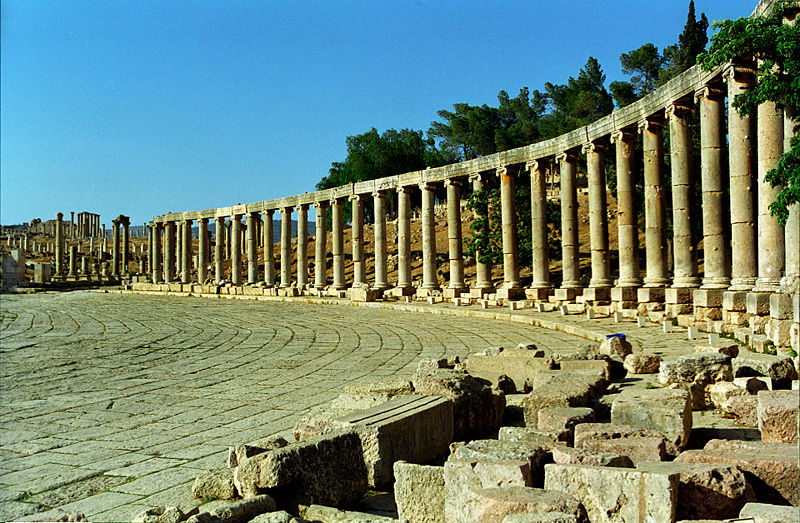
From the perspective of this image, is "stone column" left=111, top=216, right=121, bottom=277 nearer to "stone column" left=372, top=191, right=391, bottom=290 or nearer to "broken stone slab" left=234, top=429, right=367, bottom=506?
"stone column" left=372, top=191, right=391, bottom=290

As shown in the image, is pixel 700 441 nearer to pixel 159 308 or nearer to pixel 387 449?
pixel 387 449

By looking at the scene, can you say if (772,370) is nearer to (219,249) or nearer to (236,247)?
(236,247)

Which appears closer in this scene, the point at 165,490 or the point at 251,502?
the point at 251,502

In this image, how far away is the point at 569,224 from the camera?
21594 mm

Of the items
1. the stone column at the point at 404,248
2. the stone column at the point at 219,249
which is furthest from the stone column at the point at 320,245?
the stone column at the point at 219,249

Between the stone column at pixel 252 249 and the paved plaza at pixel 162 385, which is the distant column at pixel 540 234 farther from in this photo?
the stone column at pixel 252 249

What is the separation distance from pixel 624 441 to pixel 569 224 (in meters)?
17.4

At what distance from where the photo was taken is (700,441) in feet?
19.1

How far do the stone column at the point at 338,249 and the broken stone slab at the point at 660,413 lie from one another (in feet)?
84.6

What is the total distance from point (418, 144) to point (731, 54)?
57.8 metres

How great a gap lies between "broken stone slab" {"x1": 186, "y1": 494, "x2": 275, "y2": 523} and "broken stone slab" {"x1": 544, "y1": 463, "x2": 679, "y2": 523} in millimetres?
1833

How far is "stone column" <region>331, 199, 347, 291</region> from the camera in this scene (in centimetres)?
3175

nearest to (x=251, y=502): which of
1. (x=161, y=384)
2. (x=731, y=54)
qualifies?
(x=161, y=384)

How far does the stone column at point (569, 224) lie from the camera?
21359 mm
